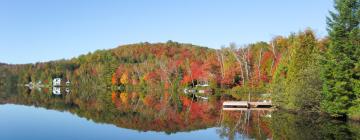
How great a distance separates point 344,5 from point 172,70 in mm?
76450

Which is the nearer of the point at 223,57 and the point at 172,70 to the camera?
the point at 223,57

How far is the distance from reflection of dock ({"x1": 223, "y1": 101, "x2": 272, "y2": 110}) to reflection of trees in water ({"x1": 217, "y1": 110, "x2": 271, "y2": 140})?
12.6 feet

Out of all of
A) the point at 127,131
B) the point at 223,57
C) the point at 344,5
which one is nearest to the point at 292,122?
the point at 344,5

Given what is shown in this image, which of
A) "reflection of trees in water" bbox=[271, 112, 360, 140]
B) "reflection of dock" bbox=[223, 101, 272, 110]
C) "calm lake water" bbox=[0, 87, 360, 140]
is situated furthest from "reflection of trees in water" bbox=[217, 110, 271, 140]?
"reflection of dock" bbox=[223, 101, 272, 110]

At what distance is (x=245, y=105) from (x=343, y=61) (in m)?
17.7

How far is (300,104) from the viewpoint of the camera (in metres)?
40.7

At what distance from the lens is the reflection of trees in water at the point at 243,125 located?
93.8 ft

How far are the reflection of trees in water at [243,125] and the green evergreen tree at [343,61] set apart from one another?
18.2 ft

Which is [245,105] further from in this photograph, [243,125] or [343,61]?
[343,61]

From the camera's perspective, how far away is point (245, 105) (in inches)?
1940

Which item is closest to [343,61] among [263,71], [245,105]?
[245,105]

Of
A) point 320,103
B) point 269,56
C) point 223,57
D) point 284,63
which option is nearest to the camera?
point 320,103

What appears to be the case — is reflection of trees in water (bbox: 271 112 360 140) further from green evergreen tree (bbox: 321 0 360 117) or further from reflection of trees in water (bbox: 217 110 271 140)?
green evergreen tree (bbox: 321 0 360 117)

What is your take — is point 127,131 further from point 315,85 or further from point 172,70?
point 172,70
